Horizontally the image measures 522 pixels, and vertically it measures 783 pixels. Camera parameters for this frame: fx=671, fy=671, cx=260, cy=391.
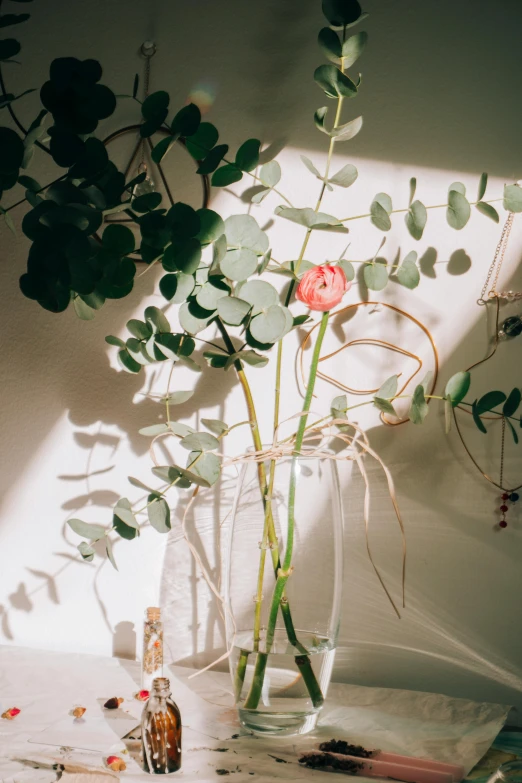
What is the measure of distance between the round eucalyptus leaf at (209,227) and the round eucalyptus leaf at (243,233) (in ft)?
0.06

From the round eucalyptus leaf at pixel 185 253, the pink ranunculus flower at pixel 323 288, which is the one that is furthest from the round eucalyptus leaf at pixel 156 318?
the pink ranunculus flower at pixel 323 288

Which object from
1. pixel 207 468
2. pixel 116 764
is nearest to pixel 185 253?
pixel 207 468

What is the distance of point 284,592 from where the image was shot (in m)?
1.00

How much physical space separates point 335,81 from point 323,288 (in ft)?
1.07

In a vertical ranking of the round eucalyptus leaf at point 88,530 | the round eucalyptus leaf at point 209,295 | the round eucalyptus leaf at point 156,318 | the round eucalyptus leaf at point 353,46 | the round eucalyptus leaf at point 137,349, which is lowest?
the round eucalyptus leaf at point 88,530

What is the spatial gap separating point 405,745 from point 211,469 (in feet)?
1.67

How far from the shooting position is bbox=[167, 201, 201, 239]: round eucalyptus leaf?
981mm

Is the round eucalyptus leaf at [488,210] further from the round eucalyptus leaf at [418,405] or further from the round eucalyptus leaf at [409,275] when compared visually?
the round eucalyptus leaf at [418,405]

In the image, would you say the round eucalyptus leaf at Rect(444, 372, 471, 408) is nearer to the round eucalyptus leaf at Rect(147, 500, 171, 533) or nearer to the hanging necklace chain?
the round eucalyptus leaf at Rect(147, 500, 171, 533)

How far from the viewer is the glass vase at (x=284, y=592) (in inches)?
39.4

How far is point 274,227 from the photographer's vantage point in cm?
134

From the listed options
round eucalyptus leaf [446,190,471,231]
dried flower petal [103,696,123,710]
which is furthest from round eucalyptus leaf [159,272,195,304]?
dried flower petal [103,696,123,710]

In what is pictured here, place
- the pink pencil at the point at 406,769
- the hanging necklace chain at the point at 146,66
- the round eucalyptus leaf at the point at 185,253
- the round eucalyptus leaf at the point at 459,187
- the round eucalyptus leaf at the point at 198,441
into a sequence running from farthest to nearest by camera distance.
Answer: the hanging necklace chain at the point at 146,66 < the round eucalyptus leaf at the point at 459,187 < the round eucalyptus leaf at the point at 198,441 < the round eucalyptus leaf at the point at 185,253 < the pink pencil at the point at 406,769

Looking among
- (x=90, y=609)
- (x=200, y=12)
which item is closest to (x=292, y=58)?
(x=200, y=12)
